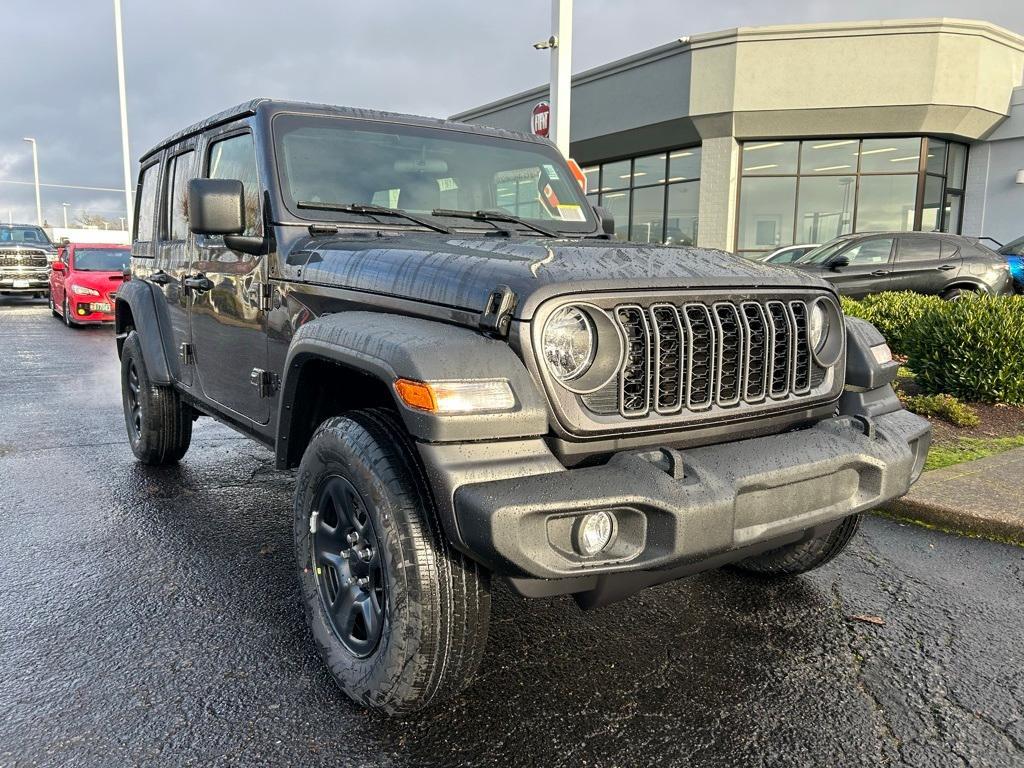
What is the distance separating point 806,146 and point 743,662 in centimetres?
1982

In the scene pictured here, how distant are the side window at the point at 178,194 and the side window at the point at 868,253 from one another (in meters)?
9.76

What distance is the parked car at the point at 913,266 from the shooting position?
37.5 ft

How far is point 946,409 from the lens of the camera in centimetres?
611

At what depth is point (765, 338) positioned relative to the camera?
2621 millimetres

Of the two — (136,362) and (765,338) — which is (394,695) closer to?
(765,338)

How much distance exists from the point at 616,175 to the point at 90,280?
1505 cm

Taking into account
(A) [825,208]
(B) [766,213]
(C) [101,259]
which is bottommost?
(C) [101,259]

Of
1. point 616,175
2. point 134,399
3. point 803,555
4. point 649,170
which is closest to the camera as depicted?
point 803,555

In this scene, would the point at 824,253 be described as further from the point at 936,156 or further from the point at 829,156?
the point at 936,156

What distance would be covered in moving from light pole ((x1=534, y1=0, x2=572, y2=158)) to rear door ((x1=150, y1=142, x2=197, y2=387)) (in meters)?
5.07

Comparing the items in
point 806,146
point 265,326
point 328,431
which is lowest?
point 328,431

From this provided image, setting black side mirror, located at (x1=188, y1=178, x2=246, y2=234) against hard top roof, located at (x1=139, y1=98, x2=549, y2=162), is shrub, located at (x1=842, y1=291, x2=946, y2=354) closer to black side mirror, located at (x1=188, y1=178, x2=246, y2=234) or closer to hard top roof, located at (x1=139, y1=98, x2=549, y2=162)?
hard top roof, located at (x1=139, y1=98, x2=549, y2=162)

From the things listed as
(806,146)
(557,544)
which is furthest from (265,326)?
(806,146)

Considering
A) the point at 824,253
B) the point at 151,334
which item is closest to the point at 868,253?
the point at 824,253
